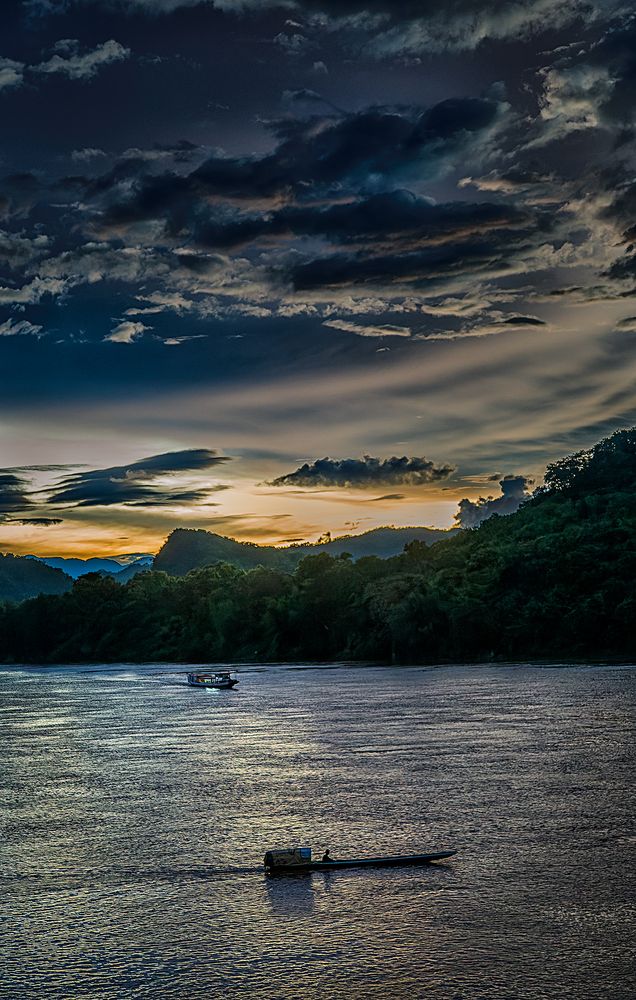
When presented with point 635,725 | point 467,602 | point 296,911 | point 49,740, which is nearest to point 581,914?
point 296,911

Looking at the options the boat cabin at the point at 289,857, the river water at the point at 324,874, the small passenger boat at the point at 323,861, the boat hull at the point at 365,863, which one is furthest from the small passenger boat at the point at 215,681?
the boat cabin at the point at 289,857

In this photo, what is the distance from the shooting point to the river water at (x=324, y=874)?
18703mm

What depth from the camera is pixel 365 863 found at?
26.8m

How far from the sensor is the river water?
61.4ft

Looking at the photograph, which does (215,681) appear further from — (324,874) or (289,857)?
(289,857)

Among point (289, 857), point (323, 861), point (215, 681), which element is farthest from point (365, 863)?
point (215, 681)

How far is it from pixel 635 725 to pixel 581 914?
4067 cm

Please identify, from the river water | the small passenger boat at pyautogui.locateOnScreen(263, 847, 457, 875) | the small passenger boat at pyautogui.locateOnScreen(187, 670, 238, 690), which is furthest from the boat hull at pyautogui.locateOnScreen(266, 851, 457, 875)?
the small passenger boat at pyautogui.locateOnScreen(187, 670, 238, 690)

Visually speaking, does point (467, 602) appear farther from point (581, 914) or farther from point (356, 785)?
point (581, 914)

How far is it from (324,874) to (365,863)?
1.20 meters

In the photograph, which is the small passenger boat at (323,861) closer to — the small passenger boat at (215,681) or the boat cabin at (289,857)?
the boat cabin at (289,857)

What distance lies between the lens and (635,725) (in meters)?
60.3

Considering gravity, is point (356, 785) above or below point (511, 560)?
below

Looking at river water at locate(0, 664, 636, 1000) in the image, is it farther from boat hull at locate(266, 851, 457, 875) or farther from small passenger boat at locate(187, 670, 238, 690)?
small passenger boat at locate(187, 670, 238, 690)
